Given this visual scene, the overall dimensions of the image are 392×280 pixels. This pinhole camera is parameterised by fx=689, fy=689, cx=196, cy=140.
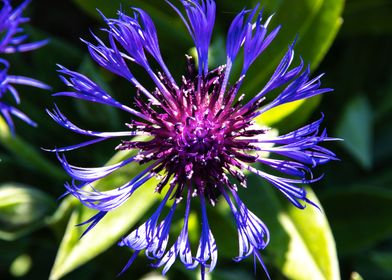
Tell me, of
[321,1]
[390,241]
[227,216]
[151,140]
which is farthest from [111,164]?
[390,241]

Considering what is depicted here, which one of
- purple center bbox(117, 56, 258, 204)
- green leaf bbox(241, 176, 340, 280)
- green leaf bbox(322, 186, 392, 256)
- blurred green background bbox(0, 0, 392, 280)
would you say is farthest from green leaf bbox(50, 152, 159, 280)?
green leaf bbox(322, 186, 392, 256)

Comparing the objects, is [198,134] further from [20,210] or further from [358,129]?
[358,129]

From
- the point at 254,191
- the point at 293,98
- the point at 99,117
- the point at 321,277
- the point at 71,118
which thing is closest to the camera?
the point at 293,98

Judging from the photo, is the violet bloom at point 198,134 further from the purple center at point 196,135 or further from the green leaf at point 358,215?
the green leaf at point 358,215

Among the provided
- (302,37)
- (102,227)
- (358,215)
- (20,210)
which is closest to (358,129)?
(358,215)

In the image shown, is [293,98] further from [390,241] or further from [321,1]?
[390,241]

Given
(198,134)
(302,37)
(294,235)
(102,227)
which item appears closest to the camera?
(198,134)
